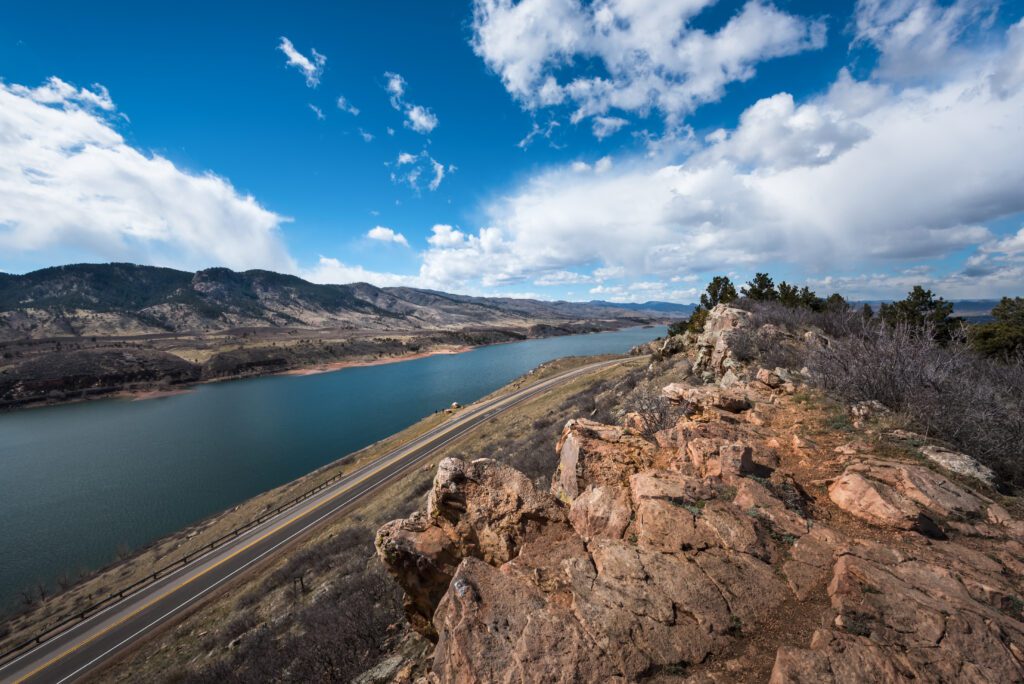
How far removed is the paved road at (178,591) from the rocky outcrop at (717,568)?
23.5 m

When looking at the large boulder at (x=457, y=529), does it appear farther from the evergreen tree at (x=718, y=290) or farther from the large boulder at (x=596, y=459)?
the evergreen tree at (x=718, y=290)

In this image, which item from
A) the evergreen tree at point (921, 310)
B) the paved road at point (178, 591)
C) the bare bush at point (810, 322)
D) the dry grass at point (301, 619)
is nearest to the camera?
the dry grass at point (301, 619)

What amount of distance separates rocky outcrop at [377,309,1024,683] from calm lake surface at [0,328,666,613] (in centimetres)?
4076

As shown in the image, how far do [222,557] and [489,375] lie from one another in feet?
251

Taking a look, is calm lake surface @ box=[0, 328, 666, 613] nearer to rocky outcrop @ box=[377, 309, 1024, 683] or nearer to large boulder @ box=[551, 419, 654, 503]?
rocky outcrop @ box=[377, 309, 1024, 683]

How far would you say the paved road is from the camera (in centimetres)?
1902

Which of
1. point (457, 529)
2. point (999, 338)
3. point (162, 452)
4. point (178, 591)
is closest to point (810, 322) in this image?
point (999, 338)

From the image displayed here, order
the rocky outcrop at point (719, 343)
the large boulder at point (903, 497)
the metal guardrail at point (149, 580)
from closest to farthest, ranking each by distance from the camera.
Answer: the large boulder at point (903, 497), the rocky outcrop at point (719, 343), the metal guardrail at point (149, 580)

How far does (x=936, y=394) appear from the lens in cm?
973

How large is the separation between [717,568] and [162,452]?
71.0 m

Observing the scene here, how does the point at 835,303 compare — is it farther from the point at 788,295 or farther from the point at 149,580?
the point at 149,580

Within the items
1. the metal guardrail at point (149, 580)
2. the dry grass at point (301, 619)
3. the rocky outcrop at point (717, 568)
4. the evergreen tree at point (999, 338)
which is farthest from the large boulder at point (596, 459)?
the metal guardrail at point (149, 580)

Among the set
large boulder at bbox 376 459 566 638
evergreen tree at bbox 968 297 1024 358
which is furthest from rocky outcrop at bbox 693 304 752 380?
large boulder at bbox 376 459 566 638

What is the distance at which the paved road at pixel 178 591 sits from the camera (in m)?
19.0
